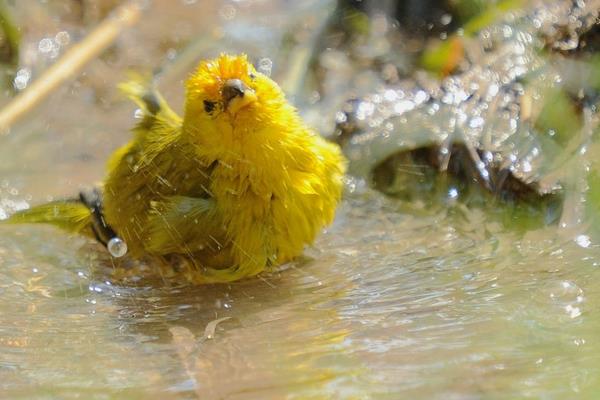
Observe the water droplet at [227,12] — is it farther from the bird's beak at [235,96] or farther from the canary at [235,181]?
the bird's beak at [235,96]

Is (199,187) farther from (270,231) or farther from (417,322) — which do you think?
(417,322)

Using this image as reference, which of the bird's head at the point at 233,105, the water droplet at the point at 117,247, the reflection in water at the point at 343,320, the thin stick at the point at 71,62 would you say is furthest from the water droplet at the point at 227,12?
the bird's head at the point at 233,105

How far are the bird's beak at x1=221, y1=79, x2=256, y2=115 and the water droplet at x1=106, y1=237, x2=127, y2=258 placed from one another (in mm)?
812

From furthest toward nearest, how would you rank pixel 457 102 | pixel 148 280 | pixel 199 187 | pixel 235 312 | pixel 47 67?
pixel 47 67 < pixel 457 102 < pixel 148 280 < pixel 199 187 < pixel 235 312

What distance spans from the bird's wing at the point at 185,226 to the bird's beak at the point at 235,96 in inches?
13.8

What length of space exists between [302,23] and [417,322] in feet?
11.0

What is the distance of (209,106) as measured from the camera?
3.18 meters

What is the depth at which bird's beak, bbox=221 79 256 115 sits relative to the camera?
307 cm

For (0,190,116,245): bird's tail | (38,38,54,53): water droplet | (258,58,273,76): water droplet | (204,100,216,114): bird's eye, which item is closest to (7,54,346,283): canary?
(204,100,216,114): bird's eye

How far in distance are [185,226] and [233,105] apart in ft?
1.52

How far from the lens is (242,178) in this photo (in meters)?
3.18

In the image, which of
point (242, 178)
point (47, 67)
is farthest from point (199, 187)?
point (47, 67)

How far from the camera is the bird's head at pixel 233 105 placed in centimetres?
310

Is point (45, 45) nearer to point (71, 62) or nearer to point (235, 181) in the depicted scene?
point (71, 62)
